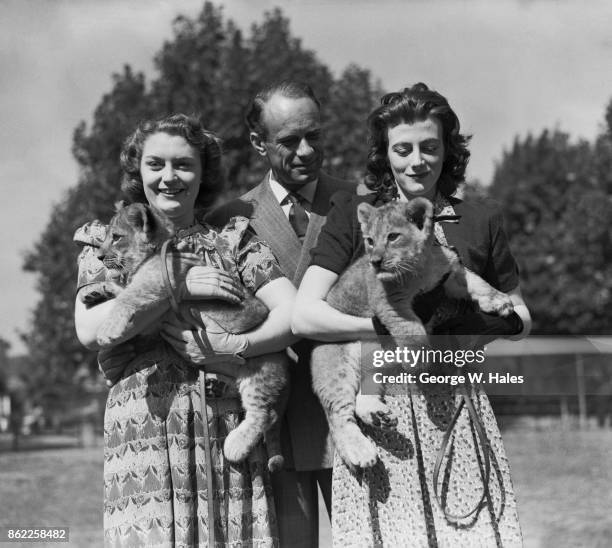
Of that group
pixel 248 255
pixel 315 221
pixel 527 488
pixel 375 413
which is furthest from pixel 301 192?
pixel 527 488

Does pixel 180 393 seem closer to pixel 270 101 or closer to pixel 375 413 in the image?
pixel 375 413

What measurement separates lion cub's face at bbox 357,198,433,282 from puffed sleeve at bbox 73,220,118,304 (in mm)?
1468

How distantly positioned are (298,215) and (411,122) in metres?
1.22

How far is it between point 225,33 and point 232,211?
63.3 feet

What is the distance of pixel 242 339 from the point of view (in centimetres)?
422

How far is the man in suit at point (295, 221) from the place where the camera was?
4605 millimetres

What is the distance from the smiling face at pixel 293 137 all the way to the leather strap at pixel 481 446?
1864 mm

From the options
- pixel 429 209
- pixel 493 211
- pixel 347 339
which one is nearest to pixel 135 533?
pixel 347 339

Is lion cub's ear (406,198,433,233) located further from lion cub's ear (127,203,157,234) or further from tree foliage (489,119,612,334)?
tree foliage (489,119,612,334)

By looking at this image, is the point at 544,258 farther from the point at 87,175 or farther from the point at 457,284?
the point at 457,284

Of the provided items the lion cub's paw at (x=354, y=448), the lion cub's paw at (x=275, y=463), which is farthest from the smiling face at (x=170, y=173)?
the lion cub's paw at (x=354, y=448)

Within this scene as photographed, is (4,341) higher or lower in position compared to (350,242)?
higher

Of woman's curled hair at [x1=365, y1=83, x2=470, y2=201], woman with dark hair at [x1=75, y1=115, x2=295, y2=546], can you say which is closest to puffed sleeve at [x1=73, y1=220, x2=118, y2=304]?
woman with dark hair at [x1=75, y1=115, x2=295, y2=546]

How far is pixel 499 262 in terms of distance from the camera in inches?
167
